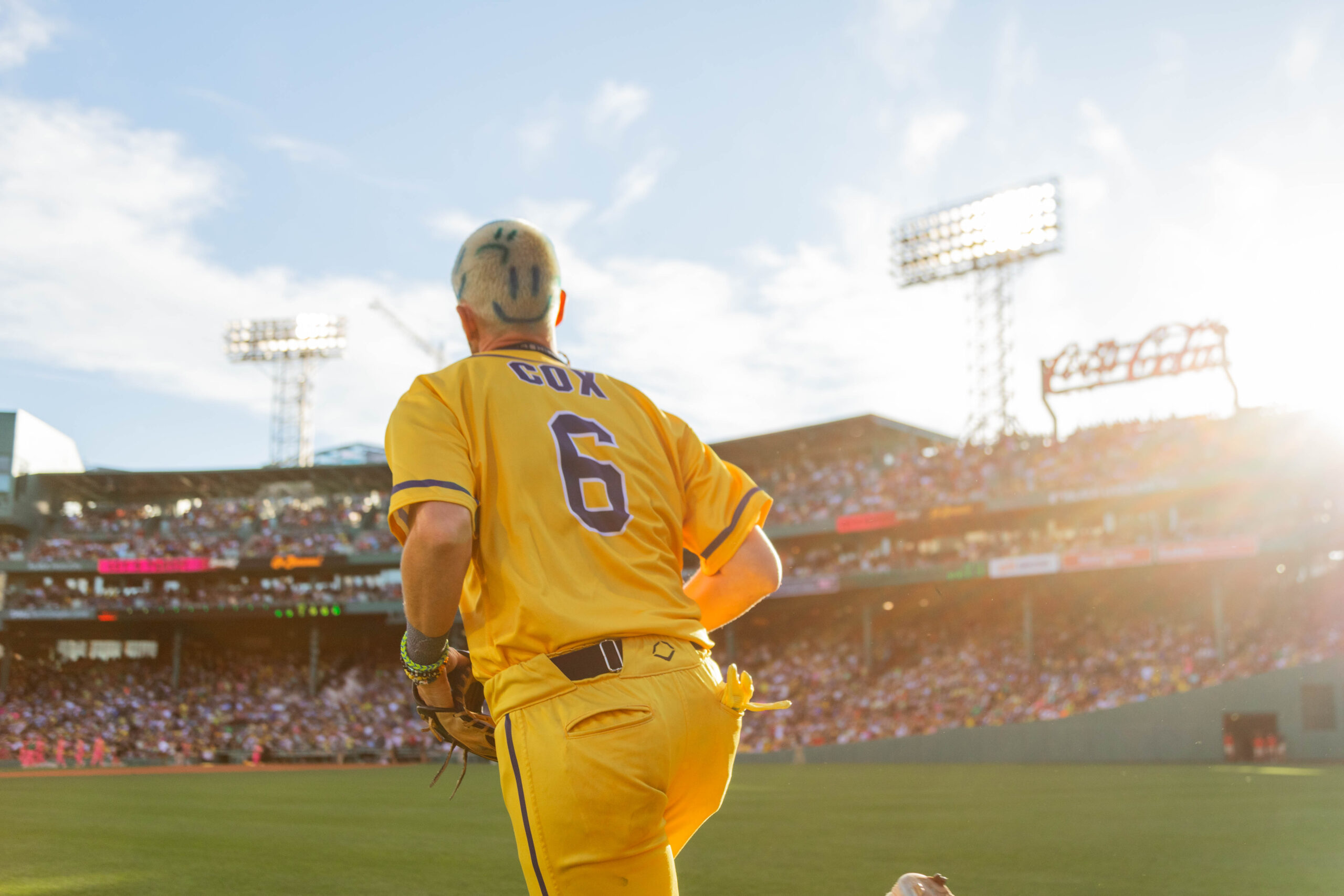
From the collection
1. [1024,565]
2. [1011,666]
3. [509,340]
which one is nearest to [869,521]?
[1024,565]

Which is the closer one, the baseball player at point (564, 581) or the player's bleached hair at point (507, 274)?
the baseball player at point (564, 581)

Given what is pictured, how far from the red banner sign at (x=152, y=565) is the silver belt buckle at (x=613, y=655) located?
42.2m

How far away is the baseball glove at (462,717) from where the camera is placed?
90.5 inches

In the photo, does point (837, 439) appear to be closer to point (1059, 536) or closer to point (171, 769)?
point (1059, 536)

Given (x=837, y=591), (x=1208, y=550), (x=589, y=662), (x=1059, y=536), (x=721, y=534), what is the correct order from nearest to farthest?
(x=589, y=662) < (x=721, y=534) < (x=1208, y=550) < (x=1059, y=536) < (x=837, y=591)

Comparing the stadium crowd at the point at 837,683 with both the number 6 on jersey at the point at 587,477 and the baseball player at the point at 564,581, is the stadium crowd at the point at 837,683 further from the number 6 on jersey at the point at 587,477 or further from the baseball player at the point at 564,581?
the number 6 on jersey at the point at 587,477

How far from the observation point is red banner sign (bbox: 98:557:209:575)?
40.2 meters

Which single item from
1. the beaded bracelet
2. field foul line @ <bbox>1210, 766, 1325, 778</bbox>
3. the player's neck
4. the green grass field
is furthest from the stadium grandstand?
the beaded bracelet

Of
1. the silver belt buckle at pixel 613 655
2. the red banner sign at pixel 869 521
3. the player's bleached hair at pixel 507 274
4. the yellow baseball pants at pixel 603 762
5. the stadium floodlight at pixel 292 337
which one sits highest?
the stadium floodlight at pixel 292 337

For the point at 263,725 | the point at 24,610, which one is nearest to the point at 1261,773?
the point at 263,725

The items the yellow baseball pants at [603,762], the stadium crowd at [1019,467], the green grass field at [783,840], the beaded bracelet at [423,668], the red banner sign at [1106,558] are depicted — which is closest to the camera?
the yellow baseball pants at [603,762]

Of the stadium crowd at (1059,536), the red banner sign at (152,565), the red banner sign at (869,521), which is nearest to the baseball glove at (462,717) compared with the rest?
the stadium crowd at (1059,536)

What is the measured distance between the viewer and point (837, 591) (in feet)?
115

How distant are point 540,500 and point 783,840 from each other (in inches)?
331
